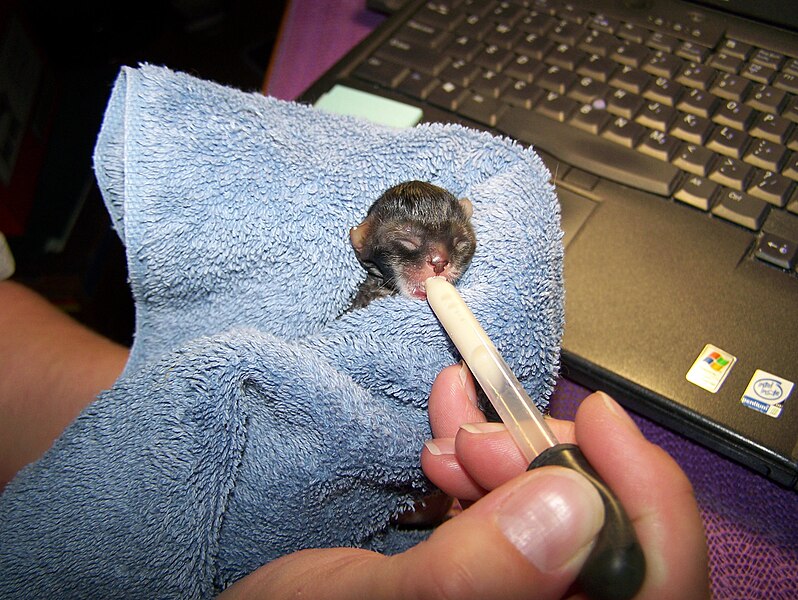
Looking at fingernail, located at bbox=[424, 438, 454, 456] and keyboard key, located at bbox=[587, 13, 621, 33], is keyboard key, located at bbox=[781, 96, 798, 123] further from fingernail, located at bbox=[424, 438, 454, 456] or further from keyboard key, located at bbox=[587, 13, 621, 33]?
fingernail, located at bbox=[424, 438, 454, 456]

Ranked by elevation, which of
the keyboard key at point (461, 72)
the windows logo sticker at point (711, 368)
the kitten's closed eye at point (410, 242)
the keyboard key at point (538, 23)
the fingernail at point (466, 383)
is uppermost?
the keyboard key at point (538, 23)

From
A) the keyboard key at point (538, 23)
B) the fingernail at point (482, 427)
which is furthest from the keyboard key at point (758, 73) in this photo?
the fingernail at point (482, 427)

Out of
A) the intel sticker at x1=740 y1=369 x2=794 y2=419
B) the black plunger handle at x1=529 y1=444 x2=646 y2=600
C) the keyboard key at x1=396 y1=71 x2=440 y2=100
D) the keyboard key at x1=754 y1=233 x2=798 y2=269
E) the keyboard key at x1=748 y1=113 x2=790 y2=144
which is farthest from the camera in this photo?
the keyboard key at x1=396 y1=71 x2=440 y2=100

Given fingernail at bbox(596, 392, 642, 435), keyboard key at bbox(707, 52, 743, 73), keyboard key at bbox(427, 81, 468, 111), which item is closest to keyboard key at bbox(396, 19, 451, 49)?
keyboard key at bbox(427, 81, 468, 111)

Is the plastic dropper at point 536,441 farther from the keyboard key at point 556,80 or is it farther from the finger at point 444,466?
the keyboard key at point 556,80

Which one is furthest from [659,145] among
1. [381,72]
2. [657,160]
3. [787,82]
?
[381,72]

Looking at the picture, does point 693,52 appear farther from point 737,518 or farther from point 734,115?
point 737,518
